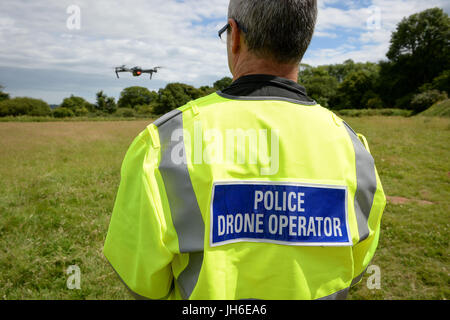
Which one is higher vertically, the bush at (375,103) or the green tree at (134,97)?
the green tree at (134,97)

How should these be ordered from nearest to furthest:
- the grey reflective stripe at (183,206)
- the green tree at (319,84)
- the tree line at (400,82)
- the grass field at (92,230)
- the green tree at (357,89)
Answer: the grey reflective stripe at (183,206)
the grass field at (92,230)
the tree line at (400,82)
the green tree at (357,89)
the green tree at (319,84)

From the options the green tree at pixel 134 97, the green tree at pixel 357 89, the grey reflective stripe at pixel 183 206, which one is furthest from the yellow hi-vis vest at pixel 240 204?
the green tree at pixel 134 97

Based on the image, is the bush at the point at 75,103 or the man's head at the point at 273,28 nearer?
the man's head at the point at 273,28

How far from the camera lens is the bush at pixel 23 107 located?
3903 cm

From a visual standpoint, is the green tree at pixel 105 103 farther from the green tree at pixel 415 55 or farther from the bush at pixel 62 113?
the green tree at pixel 415 55

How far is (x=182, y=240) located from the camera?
1.09 metres

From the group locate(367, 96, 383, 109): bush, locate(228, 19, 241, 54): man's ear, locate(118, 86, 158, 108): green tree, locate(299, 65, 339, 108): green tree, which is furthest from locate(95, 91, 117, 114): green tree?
locate(228, 19, 241, 54): man's ear

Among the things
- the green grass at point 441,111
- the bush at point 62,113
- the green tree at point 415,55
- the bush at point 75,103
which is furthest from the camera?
the bush at point 75,103

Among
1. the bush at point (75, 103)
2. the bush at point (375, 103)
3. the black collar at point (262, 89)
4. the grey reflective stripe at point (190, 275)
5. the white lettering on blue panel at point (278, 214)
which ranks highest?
the bush at point (75, 103)

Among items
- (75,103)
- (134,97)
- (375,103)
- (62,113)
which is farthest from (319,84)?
(75,103)

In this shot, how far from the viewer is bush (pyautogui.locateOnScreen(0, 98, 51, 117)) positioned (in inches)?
1537

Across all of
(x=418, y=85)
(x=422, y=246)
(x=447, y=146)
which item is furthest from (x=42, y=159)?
(x=418, y=85)

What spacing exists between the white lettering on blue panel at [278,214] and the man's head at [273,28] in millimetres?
618

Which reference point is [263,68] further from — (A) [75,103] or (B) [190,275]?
(A) [75,103]
